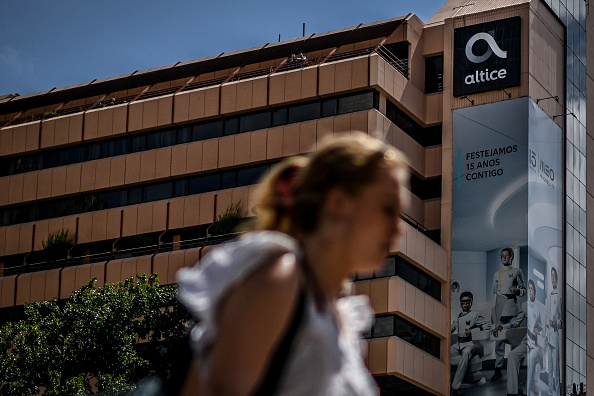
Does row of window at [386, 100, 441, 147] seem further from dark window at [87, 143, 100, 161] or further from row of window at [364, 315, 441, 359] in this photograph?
dark window at [87, 143, 100, 161]

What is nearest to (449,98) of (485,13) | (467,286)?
(485,13)

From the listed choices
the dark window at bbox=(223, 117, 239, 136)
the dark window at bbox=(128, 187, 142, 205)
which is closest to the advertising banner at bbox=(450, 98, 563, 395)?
the dark window at bbox=(223, 117, 239, 136)

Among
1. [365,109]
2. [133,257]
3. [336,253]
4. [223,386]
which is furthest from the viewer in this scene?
[133,257]

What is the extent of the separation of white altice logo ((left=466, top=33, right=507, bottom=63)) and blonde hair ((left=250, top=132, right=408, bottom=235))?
5543 centimetres

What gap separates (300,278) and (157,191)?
57457 millimetres

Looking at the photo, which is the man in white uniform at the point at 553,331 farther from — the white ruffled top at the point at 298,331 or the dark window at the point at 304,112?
the white ruffled top at the point at 298,331

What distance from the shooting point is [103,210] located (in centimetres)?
6075

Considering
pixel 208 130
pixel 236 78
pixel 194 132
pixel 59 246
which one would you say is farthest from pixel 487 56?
pixel 59 246

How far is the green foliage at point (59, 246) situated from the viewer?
60809mm

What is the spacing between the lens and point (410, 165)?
180ft

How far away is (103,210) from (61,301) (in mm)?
4702

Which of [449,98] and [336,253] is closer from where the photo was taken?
[336,253]

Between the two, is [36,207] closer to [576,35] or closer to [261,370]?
[576,35]

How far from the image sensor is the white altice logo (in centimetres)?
5766
